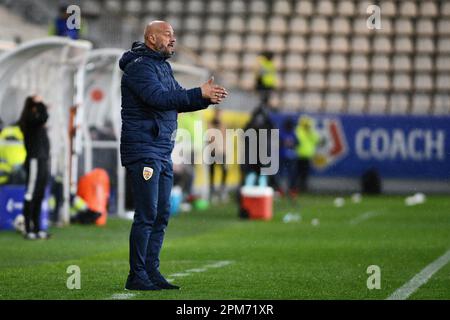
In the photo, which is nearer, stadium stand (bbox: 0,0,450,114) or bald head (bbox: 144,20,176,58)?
bald head (bbox: 144,20,176,58)

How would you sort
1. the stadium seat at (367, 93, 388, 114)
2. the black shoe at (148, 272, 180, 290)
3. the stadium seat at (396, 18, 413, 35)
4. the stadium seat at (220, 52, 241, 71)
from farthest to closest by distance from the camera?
the stadium seat at (220, 52, 241, 71), the stadium seat at (396, 18, 413, 35), the stadium seat at (367, 93, 388, 114), the black shoe at (148, 272, 180, 290)

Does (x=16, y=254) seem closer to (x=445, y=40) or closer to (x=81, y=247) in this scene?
(x=81, y=247)

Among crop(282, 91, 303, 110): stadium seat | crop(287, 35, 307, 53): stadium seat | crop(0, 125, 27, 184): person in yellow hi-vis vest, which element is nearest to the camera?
crop(0, 125, 27, 184): person in yellow hi-vis vest

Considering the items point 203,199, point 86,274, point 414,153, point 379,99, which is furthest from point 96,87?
point 379,99

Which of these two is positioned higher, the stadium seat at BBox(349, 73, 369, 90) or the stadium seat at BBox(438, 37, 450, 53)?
the stadium seat at BBox(438, 37, 450, 53)

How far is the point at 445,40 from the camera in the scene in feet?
136

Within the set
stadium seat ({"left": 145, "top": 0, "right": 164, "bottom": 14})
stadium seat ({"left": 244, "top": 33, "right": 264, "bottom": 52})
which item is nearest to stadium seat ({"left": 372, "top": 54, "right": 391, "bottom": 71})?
stadium seat ({"left": 244, "top": 33, "right": 264, "bottom": 52})

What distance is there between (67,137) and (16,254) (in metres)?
5.16

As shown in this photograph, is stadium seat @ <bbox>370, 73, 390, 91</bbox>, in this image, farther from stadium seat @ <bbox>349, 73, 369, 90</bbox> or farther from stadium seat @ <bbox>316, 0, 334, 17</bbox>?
stadium seat @ <bbox>316, 0, 334, 17</bbox>

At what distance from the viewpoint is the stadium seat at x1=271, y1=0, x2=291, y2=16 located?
42719 millimetres

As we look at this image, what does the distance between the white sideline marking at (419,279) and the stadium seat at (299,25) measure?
28781mm

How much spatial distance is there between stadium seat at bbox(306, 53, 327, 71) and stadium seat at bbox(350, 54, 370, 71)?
0.92 m

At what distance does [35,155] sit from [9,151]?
2171 millimetres

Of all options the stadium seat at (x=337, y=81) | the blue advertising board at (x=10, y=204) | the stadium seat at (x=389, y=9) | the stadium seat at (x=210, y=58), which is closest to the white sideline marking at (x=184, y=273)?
the blue advertising board at (x=10, y=204)
